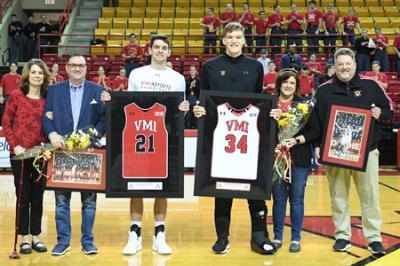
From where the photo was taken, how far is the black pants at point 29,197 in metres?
6.43

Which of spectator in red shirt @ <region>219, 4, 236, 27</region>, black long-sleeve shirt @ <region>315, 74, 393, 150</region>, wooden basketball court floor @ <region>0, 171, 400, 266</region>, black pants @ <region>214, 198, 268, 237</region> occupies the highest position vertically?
spectator in red shirt @ <region>219, 4, 236, 27</region>

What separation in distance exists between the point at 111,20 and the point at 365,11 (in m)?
Answer: 7.53

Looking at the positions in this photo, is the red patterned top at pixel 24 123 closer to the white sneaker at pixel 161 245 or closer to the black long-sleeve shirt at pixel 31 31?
the white sneaker at pixel 161 245

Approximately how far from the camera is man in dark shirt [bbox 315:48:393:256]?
20.7 ft

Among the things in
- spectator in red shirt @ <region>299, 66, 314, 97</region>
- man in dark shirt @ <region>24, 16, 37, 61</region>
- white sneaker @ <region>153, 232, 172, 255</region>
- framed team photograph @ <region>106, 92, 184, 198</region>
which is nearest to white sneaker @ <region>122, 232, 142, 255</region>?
white sneaker @ <region>153, 232, 172, 255</region>

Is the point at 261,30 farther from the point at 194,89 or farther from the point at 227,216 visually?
the point at 227,216

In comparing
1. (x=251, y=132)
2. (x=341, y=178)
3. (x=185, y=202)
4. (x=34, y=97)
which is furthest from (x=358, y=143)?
(x=185, y=202)

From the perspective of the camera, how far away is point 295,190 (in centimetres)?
650

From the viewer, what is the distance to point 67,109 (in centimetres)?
629

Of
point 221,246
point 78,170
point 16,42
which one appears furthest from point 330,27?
point 78,170

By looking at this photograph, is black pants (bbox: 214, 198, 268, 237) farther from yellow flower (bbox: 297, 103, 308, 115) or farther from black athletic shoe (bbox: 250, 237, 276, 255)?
yellow flower (bbox: 297, 103, 308, 115)

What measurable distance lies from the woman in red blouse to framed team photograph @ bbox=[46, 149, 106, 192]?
20cm

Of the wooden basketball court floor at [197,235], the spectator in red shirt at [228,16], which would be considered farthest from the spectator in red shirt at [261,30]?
the wooden basketball court floor at [197,235]

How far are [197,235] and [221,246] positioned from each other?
0.87 metres
